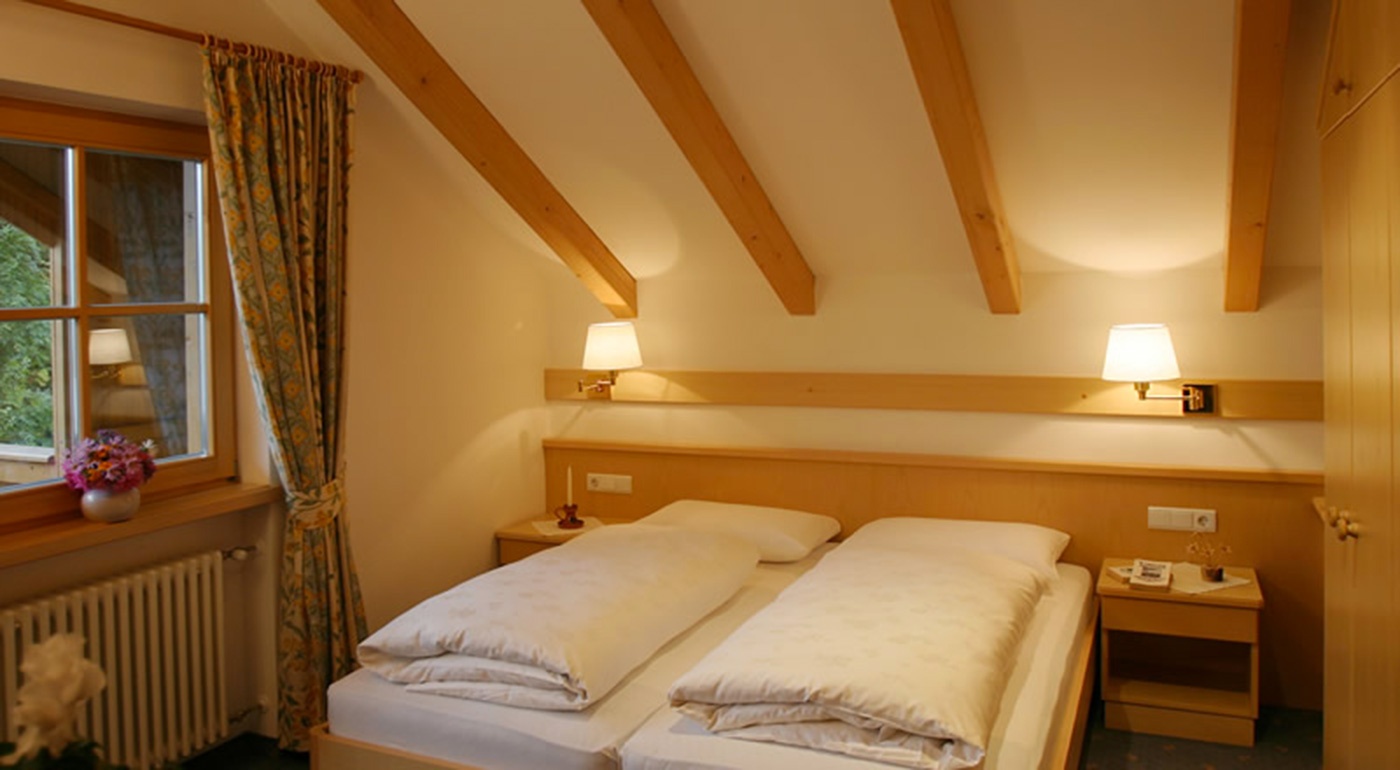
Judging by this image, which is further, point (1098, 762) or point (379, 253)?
point (379, 253)

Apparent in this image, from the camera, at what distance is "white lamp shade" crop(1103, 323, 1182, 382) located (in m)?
3.33

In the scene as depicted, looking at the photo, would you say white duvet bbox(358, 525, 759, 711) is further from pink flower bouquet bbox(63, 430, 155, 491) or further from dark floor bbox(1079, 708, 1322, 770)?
dark floor bbox(1079, 708, 1322, 770)

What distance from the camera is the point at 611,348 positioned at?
13.5 feet

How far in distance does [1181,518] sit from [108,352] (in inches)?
128

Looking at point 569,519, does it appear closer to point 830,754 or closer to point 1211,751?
point 830,754

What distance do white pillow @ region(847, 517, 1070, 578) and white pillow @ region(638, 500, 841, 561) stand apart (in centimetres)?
20

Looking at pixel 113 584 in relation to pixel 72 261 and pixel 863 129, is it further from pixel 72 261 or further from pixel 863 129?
pixel 863 129

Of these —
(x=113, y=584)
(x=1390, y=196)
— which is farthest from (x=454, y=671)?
(x=1390, y=196)

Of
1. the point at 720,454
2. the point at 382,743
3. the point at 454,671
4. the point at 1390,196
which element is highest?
the point at 1390,196

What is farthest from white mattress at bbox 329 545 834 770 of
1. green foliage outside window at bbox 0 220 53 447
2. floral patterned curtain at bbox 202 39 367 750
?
green foliage outside window at bbox 0 220 53 447

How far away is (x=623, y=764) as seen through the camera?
2.26m

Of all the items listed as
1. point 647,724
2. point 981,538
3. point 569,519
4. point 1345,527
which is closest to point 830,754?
point 647,724

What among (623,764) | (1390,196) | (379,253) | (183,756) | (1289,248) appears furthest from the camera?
(379,253)

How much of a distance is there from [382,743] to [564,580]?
23.3 inches
